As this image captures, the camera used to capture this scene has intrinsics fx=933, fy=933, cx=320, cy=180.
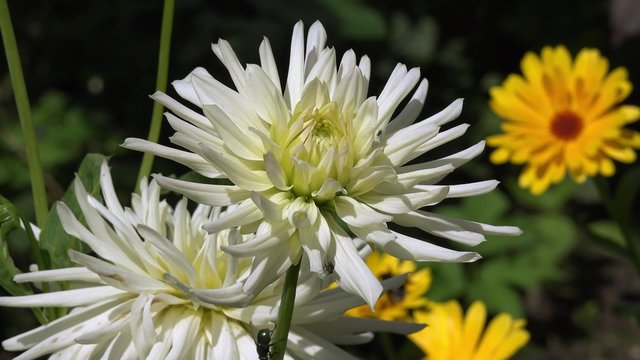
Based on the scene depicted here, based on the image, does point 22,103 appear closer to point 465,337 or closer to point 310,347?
point 310,347

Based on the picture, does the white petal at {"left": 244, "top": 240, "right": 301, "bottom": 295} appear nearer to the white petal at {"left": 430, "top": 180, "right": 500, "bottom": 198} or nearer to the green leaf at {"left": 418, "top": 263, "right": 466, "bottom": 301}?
the white petal at {"left": 430, "top": 180, "right": 500, "bottom": 198}

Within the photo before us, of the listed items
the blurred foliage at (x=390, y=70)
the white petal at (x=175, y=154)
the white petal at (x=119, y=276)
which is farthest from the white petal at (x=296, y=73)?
the blurred foliage at (x=390, y=70)

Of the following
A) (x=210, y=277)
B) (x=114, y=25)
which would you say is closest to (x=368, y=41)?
(x=114, y=25)

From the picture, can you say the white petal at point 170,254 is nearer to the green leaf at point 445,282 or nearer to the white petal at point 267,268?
the white petal at point 267,268

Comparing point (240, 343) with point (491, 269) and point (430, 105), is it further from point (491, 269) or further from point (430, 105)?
point (430, 105)

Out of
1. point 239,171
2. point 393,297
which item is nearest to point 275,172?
point 239,171
